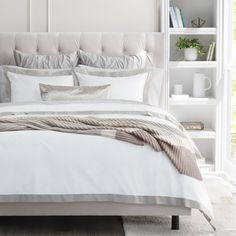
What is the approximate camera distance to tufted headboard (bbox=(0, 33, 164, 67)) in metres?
5.92

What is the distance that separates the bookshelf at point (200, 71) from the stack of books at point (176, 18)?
34mm

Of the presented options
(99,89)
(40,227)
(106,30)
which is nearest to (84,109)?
(99,89)

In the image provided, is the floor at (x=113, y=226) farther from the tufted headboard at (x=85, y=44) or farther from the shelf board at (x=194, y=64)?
the tufted headboard at (x=85, y=44)

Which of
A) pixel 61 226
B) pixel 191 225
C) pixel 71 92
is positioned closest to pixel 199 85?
pixel 71 92

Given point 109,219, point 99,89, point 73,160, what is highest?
point 99,89

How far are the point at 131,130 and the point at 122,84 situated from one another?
161 centimetres

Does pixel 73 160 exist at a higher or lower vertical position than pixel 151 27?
lower

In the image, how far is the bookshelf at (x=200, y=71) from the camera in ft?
19.5

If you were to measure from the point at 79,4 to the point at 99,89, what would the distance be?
49.5 inches

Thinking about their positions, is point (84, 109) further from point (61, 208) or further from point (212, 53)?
point (212, 53)

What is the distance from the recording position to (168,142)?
3717 millimetres

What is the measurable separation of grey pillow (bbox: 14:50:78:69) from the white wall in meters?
0.43

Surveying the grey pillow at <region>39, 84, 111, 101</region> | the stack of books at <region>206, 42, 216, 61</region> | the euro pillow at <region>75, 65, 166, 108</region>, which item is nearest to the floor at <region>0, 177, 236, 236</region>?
the grey pillow at <region>39, 84, 111, 101</region>

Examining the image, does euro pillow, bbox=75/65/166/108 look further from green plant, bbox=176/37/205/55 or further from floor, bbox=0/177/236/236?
floor, bbox=0/177/236/236
